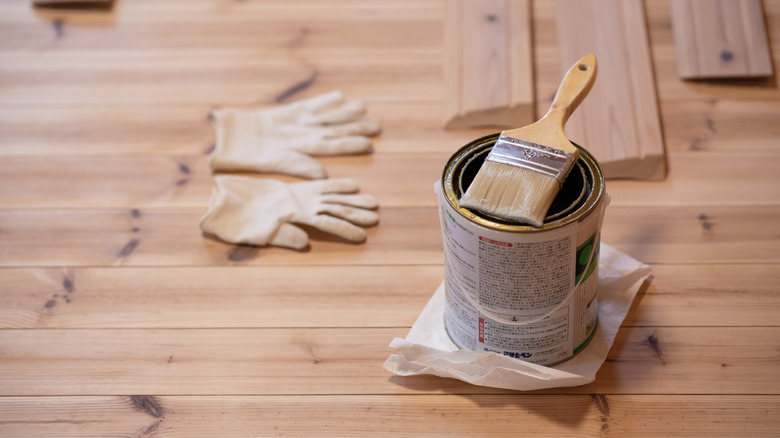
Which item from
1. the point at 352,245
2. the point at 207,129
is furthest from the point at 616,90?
the point at 207,129

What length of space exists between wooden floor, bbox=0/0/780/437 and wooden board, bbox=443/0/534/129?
5cm

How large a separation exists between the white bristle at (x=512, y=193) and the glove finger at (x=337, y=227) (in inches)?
15.6

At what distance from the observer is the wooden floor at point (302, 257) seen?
1000 mm

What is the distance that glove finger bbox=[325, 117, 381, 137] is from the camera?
1.46 m

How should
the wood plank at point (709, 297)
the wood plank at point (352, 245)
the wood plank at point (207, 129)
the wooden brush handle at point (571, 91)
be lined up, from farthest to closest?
1. the wood plank at point (207, 129)
2. the wood plank at point (352, 245)
3. the wood plank at point (709, 297)
4. the wooden brush handle at point (571, 91)

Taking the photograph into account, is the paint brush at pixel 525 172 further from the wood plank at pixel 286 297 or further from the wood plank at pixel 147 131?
the wood plank at pixel 147 131

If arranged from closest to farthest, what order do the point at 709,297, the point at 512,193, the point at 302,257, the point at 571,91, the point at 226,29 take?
the point at 512,193 < the point at 571,91 < the point at 709,297 < the point at 302,257 < the point at 226,29

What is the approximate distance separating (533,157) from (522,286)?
0.16 m

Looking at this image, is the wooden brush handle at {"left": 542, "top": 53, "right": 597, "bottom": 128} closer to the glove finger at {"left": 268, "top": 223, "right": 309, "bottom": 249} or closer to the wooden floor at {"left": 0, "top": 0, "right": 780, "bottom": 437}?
the wooden floor at {"left": 0, "top": 0, "right": 780, "bottom": 437}

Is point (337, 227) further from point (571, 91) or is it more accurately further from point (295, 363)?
point (571, 91)

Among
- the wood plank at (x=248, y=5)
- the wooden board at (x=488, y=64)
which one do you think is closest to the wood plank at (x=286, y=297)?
the wooden board at (x=488, y=64)

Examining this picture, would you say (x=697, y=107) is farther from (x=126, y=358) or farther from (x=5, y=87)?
(x=5, y=87)

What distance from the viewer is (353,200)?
4.31ft

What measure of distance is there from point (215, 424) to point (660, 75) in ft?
3.77
